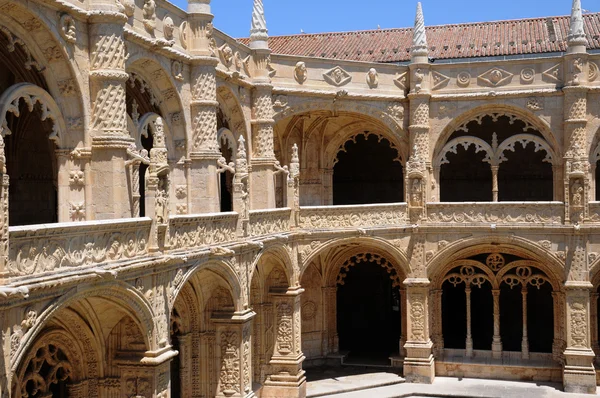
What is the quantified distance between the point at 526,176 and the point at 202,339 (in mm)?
17012

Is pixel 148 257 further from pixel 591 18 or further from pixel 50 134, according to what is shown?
pixel 591 18

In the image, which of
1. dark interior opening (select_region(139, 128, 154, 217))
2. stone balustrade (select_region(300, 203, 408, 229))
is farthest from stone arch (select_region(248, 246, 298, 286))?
dark interior opening (select_region(139, 128, 154, 217))

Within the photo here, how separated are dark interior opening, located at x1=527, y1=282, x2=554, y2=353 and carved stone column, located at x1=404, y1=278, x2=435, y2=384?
6637 millimetres

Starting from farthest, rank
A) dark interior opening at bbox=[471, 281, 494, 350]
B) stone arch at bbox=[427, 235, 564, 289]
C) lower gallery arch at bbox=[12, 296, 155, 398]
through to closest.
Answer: dark interior opening at bbox=[471, 281, 494, 350], stone arch at bbox=[427, 235, 564, 289], lower gallery arch at bbox=[12, 296, 155, 398]

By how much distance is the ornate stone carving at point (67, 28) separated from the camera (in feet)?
48.4

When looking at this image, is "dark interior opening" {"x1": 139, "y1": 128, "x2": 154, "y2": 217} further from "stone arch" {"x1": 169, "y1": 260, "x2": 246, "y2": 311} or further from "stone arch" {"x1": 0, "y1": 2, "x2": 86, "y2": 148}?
"stone arch" {"x1": 0, "y1": 2, "x2": 86, "y2": 148}

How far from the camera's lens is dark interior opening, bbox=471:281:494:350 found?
30816mm

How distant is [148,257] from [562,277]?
1501 centimetres

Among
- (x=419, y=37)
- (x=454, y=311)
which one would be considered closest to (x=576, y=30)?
(x=419, y=37)

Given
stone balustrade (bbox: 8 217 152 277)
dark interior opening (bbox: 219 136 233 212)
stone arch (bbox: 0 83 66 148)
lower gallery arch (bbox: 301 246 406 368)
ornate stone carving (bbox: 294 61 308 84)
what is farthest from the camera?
lower gallery arch (bbox: 301 246 406 368)

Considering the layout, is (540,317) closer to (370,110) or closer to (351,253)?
(351,253)

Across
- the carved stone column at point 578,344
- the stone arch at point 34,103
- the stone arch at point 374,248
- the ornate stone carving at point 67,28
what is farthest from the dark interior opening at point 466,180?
the ornate stone carving at point 67,28

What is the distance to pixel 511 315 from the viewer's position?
102ft

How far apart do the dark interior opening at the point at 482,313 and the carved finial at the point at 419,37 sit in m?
9.41
